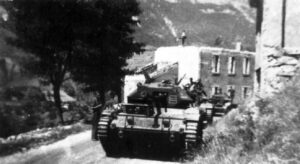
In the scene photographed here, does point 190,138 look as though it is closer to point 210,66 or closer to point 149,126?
point 149,126

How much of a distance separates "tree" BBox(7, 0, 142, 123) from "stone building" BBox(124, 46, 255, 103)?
11.6 m

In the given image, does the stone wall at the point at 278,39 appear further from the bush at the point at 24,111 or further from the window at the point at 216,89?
the window at the point at 216,89

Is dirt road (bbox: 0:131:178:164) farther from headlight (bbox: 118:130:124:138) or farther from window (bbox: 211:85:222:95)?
window (bbox: 211:85:222:95)

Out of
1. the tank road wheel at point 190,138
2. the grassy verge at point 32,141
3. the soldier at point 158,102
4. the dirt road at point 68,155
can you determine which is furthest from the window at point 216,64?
the tank road wheel at point 190,138

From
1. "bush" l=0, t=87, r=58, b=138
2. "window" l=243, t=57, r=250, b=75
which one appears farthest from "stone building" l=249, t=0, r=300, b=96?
"window" l=243, t=57, r=250, b=75

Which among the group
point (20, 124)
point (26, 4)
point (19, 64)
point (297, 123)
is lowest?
point (20, 124)

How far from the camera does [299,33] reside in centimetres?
1234

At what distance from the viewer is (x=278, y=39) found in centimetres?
1252

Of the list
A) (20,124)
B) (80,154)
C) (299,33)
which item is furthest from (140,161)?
(20,124)

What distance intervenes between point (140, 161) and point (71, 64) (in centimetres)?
1138

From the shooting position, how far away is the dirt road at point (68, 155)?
1094cm

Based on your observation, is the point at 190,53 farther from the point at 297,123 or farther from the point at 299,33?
the point at 297,123

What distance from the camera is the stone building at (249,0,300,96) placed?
460 inches

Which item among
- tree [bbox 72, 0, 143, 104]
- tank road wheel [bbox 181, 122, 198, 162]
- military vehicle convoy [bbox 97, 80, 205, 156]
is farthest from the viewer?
tree [bbox 72, 0, 143, 104]
